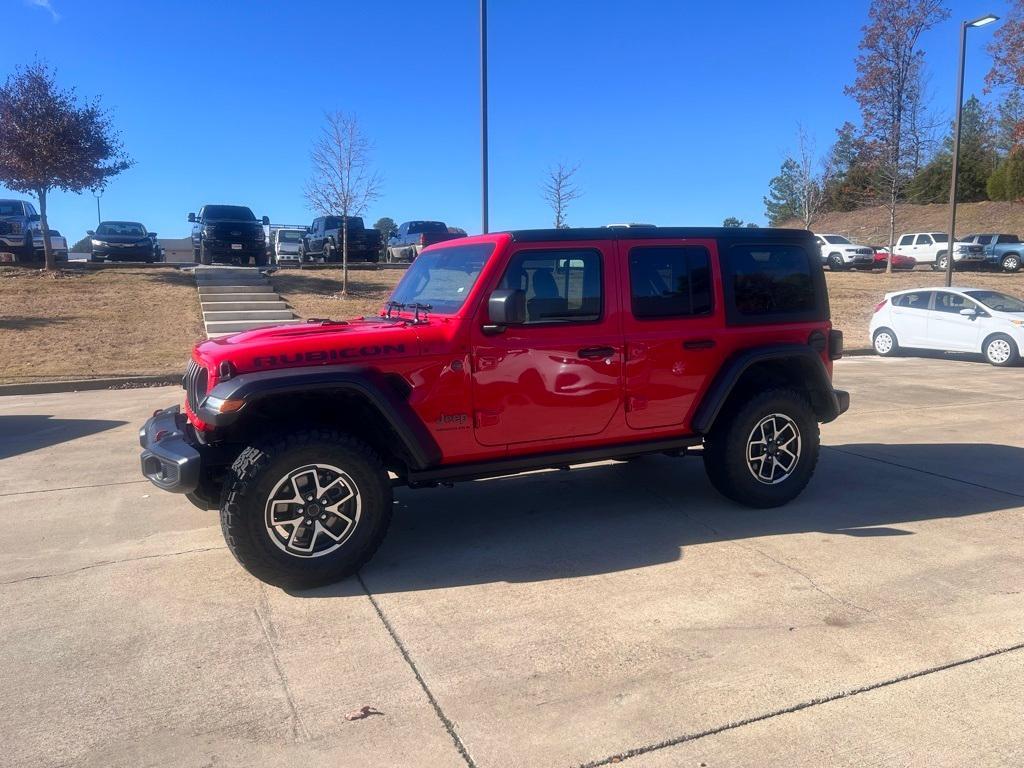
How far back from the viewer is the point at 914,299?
15.8m

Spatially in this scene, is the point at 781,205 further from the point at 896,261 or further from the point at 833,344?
the point at 833,344

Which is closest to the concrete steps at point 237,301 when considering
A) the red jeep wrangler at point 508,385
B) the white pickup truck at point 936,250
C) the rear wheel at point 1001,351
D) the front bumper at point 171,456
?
the front bumper at point 171,456

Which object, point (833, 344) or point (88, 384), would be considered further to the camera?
point (88, 384)

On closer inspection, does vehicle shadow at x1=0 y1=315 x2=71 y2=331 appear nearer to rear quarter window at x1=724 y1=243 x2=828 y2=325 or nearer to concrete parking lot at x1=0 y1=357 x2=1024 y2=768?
concrete parking lot at x1=0 y1=357 x2=1024 y2=768

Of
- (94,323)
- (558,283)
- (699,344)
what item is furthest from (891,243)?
(558,283)

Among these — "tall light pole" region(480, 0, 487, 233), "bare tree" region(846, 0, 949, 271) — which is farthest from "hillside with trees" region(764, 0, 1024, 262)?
"tall light pole" region(480, 0, 487, 233)

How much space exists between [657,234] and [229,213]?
19.4m

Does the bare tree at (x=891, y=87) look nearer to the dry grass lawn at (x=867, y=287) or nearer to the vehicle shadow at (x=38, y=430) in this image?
the dry grass lawn at (x=867, y=287)

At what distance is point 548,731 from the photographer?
118 inches

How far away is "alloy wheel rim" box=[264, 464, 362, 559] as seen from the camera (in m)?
4.18

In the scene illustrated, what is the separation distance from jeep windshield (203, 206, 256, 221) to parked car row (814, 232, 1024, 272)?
2052 cm

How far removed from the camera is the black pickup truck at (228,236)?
21219 millimetres

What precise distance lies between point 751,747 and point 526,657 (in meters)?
1.04

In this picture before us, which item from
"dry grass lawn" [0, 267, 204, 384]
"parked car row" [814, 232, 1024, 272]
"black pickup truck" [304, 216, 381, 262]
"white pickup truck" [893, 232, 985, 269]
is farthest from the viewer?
"white pickup truck" [893, 232, 985, 269]
